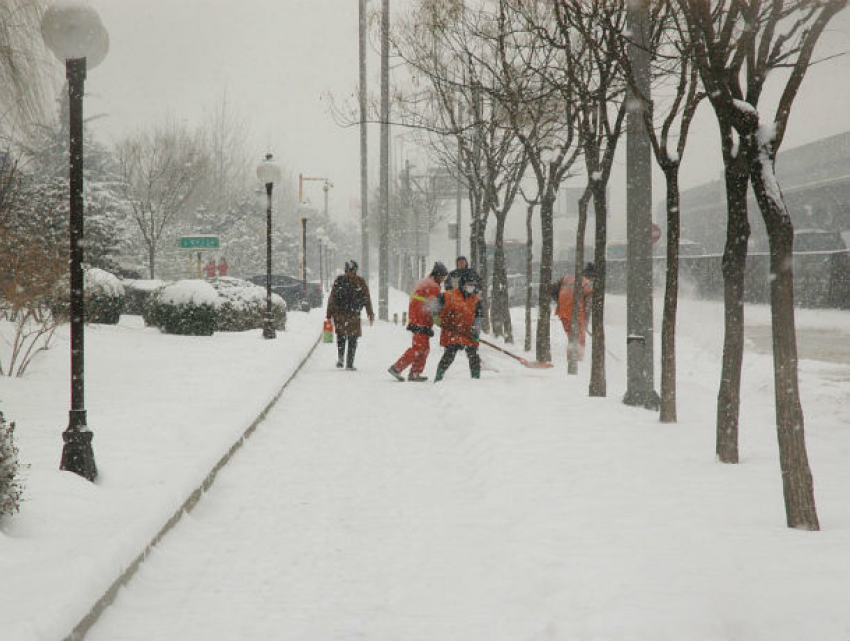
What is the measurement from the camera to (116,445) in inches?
277

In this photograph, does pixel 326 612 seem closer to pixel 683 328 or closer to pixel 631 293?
pixel 631 293

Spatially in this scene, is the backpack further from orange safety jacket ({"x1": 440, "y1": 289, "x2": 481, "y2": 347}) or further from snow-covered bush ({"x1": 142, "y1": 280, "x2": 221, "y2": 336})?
snow-covered bush ({"x1": 142, "y1": 280, "x2": 221, "y2": 336})

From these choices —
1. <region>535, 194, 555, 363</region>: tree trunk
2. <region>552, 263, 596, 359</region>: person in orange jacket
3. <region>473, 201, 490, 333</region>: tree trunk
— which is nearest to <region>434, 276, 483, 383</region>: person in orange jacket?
<region>535, 194, 555, 363</region>: tree trunk

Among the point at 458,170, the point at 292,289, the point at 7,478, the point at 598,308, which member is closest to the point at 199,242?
the point at 458,170

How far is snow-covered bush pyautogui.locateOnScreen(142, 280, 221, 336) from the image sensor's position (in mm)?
18562

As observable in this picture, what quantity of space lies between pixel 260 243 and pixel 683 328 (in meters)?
47.5

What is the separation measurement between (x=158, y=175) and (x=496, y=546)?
38.3 metres

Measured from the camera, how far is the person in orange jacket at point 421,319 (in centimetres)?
1301

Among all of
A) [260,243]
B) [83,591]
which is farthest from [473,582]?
[260,243]

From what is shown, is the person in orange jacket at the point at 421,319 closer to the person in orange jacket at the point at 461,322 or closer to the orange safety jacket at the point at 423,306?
the orange safety jacket at the point at 423,306

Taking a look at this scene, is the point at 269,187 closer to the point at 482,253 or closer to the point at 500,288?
the point at 482,253

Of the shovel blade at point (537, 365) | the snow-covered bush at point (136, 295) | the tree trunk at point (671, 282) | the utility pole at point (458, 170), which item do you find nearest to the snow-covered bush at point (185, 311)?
the utility pole at point (458, 170)

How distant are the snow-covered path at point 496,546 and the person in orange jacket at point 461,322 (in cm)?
442

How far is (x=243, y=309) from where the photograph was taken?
21953mm
